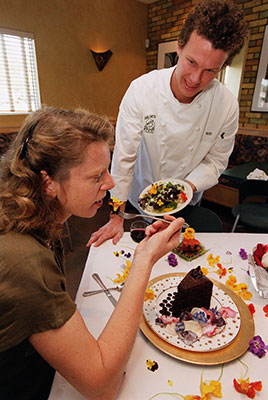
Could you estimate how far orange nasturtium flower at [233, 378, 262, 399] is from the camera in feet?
2.06

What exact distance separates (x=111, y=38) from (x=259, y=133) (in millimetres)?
3128

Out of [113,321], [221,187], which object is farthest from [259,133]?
[113,321]

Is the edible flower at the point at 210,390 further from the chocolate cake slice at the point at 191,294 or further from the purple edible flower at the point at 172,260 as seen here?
the purple edible flower at the point at 172,260

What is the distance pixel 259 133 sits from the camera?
166 inches

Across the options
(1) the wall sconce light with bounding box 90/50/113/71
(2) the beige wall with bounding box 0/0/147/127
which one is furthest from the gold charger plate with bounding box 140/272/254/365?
(1) the wall sconce light with bounding box 90/50/113/71

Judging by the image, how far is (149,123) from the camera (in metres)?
1.61

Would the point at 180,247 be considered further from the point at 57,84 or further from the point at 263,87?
the point at 57,84

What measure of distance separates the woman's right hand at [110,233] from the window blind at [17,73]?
3.46m

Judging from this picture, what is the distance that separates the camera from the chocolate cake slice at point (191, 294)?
0.82 metres

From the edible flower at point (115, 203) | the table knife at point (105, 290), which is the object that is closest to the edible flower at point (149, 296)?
the table knife at point (105, 290)

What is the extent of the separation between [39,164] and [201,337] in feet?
2.16

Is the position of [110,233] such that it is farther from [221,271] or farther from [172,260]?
[221,271]

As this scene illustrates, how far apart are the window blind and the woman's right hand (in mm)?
3460

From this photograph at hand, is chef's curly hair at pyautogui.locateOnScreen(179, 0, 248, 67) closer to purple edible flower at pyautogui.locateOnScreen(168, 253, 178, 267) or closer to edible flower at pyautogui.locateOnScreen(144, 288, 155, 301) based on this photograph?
purple edible flower at pyautogui.locateOnScreen(168, 253, 178, 267)
